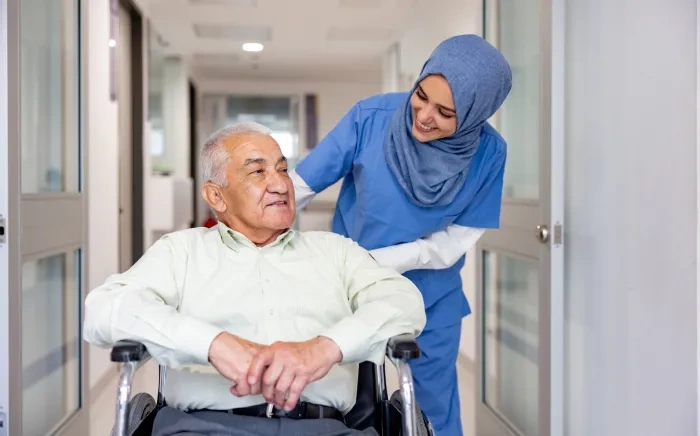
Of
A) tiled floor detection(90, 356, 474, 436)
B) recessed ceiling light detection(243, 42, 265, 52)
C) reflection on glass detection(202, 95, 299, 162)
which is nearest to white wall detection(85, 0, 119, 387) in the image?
tiled floor detection(90, 356, 474, 436)

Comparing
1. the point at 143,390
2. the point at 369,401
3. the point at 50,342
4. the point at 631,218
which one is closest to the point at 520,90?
the point at 631,218

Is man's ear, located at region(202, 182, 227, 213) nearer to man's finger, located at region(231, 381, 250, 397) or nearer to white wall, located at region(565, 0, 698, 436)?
man's finger, located at region(231, 381, 250, 397)

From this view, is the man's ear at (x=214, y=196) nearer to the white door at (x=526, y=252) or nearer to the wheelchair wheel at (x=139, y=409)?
the wheelchair wheel at (x=139, y=409)

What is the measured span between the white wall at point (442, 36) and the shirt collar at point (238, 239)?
5.18 feet

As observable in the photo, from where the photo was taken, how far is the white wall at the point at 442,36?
3798mm

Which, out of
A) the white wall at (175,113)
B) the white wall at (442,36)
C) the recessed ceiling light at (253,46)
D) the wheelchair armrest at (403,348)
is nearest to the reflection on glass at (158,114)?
the white wall at (175,113)

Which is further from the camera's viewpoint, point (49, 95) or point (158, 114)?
point (158, 114)

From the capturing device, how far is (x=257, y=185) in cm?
154

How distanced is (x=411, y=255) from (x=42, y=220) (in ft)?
3.90

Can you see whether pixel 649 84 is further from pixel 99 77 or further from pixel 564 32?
pixel 99 77

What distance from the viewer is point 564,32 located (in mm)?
2062

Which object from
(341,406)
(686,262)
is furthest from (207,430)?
(686,262)

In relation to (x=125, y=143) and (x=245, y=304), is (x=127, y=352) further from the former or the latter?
(x=125, y=143)

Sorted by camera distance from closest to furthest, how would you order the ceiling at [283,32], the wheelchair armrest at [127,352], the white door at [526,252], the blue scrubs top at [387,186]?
the wheelchair armrest at [127,352] < the blue scrubs top at [387,186] < the white door at [526,252] < the ceiling at [283,32]
